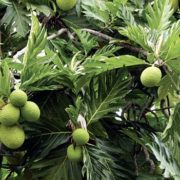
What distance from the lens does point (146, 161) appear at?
169 cm

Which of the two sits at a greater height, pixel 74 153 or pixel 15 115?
pixel 15 115

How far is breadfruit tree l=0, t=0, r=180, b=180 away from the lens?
1433 mm

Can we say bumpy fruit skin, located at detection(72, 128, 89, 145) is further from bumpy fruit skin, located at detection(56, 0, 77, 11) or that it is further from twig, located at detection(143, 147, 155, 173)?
bumpy fruit skin, located at detection(56, 0, 77, 11)

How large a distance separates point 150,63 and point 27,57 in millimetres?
308

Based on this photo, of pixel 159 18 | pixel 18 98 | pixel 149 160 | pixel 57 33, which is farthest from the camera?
A: pixel 57 33

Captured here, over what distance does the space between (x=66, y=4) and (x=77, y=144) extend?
1.59 feet

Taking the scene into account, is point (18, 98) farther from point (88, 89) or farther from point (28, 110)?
point (88, 89)

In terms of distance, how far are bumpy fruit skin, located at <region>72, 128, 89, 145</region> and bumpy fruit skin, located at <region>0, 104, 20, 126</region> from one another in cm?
15

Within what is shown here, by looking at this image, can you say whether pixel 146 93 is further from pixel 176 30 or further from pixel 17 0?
pixel 17 0

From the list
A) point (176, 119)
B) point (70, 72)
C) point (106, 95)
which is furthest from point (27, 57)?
point (176, 119)

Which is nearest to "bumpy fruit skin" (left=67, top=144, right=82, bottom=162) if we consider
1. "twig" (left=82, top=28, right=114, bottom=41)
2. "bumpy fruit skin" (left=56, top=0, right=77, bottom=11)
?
"twig" (left=82, top=28, right=114, bottom=41)

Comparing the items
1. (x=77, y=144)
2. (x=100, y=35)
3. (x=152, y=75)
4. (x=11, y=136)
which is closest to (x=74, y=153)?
(x=77, y=144)

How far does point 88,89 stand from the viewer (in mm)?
1562

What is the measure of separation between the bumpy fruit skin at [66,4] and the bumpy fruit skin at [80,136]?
1.50 ft
